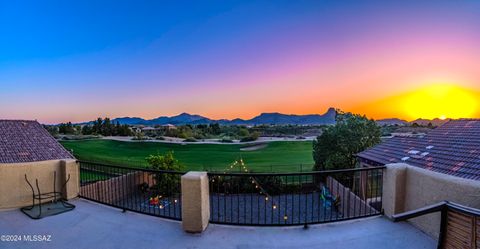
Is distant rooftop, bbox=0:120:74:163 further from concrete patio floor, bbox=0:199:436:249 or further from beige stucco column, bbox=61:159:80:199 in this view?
concrete patio floor, bbox=0:199:436:249

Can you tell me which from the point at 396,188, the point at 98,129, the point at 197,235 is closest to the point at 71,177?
the point at 197,235

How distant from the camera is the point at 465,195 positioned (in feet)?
10.1

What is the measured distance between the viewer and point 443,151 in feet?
33.5

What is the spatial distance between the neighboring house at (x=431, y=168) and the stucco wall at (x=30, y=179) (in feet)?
21.4

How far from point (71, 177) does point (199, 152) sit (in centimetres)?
2667

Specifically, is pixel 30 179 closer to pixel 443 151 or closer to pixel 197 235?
pixel 197 235

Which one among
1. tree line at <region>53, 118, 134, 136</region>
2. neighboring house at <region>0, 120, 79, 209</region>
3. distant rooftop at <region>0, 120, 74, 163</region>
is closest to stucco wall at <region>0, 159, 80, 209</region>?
neighboring house at <region>0, 120, 79, 209</region>

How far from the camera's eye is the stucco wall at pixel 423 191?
3078 mm

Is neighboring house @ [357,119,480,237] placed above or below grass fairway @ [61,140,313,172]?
above

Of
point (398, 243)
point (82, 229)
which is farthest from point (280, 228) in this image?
point (82, 229)

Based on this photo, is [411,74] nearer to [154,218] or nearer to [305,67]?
[305,67]

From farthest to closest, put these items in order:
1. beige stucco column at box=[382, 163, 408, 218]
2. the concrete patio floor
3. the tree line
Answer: the tree line, beige stucco column at box=[382, 163, 408, 218], the concrete patio floor

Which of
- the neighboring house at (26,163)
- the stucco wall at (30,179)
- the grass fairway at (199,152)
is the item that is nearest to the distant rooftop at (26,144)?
the neighboring house at (26,163)

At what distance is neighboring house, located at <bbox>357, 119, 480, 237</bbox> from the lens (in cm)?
331
